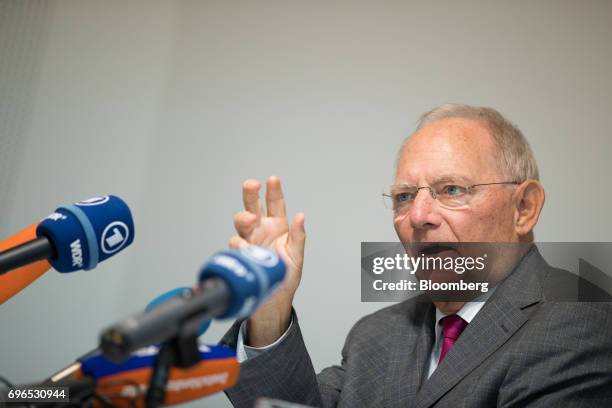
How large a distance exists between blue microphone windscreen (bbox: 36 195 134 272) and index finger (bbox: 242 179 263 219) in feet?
1.05

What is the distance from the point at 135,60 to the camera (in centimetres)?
262

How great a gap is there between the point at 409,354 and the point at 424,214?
0.47m

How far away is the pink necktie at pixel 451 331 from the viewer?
A: 63.0 inches

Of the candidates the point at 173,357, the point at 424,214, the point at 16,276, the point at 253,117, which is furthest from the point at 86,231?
the point at 253,117

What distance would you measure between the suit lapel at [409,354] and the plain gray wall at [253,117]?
439 millimetres

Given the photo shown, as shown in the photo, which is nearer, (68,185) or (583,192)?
(583,192)

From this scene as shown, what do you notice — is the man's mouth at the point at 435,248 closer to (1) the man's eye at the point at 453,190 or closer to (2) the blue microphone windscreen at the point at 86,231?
(1) the man's eye at the point at 453,190

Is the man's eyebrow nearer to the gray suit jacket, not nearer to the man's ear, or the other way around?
the man's ear

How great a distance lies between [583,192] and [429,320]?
0.99m

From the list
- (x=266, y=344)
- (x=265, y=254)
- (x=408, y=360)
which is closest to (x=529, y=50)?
(x=408, y=360)

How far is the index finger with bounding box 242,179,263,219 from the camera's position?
1306 millimetres

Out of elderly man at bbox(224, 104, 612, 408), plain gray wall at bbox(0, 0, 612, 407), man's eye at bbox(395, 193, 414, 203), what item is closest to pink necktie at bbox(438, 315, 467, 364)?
elderly man at bbox(224, 104, 612, 408)

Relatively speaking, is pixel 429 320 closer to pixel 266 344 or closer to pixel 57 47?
pixel 266 344

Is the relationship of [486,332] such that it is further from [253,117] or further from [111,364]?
[253,117]
